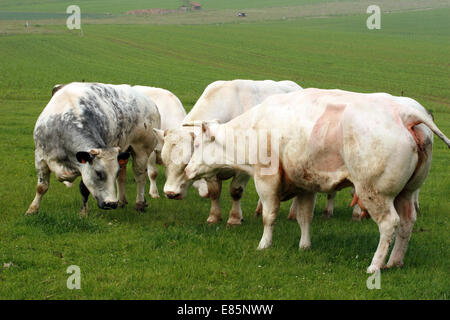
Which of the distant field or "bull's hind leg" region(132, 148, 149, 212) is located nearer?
"bull's hind leg" region(132, 148, 149, 212)

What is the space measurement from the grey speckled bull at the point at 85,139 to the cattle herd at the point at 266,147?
0.02 m

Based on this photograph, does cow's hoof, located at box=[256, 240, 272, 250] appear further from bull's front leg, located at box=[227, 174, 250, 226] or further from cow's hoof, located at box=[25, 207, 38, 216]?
cow's hoof, located at box=[25, 207, 38, 216]

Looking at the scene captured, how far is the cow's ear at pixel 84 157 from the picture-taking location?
33.2 ft

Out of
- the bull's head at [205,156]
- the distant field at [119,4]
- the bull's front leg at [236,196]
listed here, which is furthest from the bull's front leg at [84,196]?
the distant field at [119,4]

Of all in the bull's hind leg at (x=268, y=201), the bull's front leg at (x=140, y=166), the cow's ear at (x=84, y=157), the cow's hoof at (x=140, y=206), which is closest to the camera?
the bull's hind leg at (x=268, y=201)

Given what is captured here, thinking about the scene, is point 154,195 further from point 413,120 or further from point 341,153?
point 413,120

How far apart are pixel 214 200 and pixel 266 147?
242 cm

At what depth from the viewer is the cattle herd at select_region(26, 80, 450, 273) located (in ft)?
25.8

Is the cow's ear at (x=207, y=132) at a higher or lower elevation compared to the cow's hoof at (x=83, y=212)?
higher

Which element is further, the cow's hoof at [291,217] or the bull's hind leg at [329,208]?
the bull's hind leg at [329,208]

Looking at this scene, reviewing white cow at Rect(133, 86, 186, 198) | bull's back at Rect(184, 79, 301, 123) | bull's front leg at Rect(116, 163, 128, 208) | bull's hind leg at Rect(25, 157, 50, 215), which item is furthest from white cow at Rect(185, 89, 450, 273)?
white cow at Rect(133, 86, 186, 198)

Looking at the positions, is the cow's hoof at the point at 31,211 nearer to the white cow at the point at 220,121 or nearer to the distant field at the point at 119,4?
the white cow at the point at 220,121

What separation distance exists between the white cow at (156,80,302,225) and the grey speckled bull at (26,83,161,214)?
36.8 inches

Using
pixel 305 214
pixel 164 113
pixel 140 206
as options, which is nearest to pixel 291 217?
pixel 305 214
